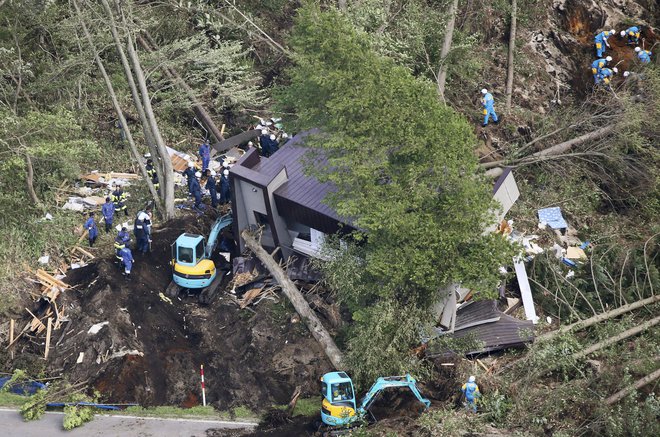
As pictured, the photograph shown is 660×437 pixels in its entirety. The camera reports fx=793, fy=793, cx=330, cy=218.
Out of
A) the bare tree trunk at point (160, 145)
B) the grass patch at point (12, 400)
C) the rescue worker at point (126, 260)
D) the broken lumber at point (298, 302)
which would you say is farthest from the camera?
the bare tree trunk at point (160, 145)

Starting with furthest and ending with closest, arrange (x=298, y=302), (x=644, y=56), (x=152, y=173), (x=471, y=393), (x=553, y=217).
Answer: (x=644, y=56), (x=553, y=217), (x=152, y=173), (x=298, y=302), (x=471, y=393)

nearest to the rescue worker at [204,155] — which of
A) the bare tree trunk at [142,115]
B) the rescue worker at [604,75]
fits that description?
the bare tree trunk at [142,115]

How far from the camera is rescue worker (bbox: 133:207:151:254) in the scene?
1960 centimetres

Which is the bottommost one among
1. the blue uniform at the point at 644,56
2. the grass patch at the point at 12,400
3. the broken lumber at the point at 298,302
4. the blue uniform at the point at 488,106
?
the grass patch at the point at 12,400

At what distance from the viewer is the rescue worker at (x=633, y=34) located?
27.7m

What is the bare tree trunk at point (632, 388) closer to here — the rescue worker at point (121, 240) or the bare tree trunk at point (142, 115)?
the rescue worker at point (121, 240)

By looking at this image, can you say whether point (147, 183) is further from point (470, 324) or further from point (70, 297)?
point (470, 324)

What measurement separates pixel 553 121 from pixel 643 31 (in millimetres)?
6014

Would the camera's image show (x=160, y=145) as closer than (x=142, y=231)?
No

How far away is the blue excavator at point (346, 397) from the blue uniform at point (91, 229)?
25.4 feet

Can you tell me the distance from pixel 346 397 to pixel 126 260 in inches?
266

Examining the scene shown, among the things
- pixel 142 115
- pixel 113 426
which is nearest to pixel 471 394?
pixel 113 426

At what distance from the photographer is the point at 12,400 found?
16219mm

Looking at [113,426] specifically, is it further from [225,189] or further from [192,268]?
[225,189]
